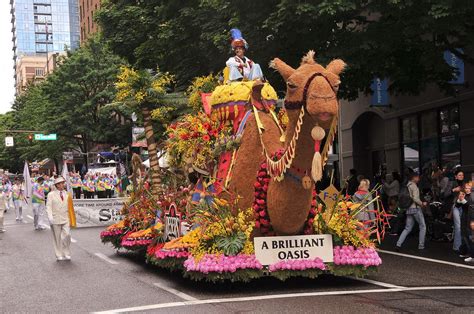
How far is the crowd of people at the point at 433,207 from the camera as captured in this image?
12.5m

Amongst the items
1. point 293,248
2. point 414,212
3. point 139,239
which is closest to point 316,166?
point 293,248

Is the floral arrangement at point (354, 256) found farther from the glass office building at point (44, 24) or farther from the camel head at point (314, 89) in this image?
the glass office building at point (44, 24)

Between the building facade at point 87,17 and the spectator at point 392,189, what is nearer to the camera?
the spectator at point 392,189

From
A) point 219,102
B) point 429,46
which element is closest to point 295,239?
point 219,102

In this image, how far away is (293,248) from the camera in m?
8.70

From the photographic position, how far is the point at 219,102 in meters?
10.0

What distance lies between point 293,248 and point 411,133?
16.2 m

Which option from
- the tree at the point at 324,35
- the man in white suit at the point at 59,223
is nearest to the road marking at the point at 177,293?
the man in white suit at the point at 59,223

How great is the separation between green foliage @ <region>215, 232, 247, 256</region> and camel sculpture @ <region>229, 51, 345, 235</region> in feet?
1.65

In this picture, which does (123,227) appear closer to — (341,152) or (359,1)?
(359,1)

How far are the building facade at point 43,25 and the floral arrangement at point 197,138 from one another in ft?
523

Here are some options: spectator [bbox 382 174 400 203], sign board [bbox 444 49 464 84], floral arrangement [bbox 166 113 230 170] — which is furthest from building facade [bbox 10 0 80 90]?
floral arrangement [bbox 166 113 230 170]

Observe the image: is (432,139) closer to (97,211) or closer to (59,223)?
(97,211)

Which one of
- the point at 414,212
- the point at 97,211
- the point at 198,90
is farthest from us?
the point at 97,211
